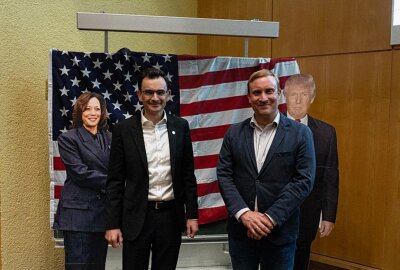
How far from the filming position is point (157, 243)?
2.05m

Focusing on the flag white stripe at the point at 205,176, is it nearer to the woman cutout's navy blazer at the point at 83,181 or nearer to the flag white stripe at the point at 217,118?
the flag white stripe at the point at 217,118

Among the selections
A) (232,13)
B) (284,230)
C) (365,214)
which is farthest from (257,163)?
(232,13)

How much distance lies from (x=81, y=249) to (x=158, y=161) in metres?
0.85

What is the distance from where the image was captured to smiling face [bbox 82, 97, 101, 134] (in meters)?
2.47

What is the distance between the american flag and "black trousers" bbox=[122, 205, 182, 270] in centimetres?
Answer: 76

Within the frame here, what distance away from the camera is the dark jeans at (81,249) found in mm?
2443

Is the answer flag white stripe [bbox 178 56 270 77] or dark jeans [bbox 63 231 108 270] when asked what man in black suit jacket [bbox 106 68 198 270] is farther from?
flag white stripe [bbox 178 56 270 77]

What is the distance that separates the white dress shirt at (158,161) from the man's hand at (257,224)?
1.35 feet

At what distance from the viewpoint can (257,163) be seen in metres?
1.94

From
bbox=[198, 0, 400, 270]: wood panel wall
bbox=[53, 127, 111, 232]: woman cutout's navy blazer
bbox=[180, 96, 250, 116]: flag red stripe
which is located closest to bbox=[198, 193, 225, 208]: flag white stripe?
bbox=[180, 96, 250, 116]: flag red stripe

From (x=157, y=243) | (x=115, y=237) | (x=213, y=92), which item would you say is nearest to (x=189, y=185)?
(x=157, y=243)

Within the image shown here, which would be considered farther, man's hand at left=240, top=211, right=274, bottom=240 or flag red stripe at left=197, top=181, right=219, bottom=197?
flag red stripe at left=197, top=181, right=219, bottom=197

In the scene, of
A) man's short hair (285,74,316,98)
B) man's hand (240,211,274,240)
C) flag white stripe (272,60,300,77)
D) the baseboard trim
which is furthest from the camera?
the baseboard trim

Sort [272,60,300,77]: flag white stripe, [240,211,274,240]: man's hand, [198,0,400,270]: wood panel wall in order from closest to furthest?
[240,211,274,240]: man's hand → [272,60,300,77]: flag white stripe → [198,0,400,270]: wood panel wall
